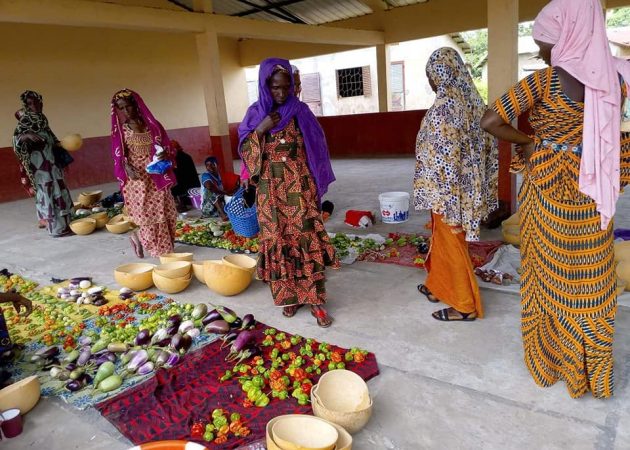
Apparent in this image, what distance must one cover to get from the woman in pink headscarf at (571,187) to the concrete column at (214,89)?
730 cm

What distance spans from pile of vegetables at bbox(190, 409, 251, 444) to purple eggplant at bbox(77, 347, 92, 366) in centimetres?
108

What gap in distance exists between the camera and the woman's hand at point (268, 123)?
3.18 metres

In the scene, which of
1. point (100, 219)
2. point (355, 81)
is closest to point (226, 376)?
point (100, 219)

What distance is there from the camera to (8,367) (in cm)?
314

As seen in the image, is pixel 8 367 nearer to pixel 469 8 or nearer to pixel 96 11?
pixel 96 11

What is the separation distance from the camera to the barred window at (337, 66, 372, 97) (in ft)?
54.1

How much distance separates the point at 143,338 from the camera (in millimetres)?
3256

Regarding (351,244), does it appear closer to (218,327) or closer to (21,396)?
(218,327)

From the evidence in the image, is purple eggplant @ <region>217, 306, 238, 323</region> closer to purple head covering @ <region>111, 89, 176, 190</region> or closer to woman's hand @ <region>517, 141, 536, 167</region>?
purple head covering @ <region>111, 89, 176, 190</region>

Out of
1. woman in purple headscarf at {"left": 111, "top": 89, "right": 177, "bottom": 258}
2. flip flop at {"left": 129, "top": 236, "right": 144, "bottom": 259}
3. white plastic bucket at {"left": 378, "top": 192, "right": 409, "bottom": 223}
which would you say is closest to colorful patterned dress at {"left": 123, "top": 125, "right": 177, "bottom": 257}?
woman in purple headscarf at {"left": 111, "top": 89, "right": 177, "bottom": 258}

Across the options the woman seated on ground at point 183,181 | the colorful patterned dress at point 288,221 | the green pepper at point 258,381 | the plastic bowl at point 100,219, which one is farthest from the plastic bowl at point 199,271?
the woman seated on ground at point 183,181

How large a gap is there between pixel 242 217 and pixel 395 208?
184 cm

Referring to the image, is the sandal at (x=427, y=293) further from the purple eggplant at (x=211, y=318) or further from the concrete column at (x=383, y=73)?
the concrete column at (x=383, y=73)

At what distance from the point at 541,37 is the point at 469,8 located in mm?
10167
